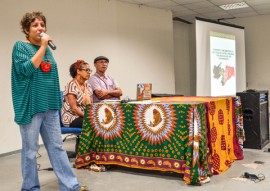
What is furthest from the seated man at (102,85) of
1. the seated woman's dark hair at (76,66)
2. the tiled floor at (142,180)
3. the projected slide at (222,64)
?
the projected slide at (222,64)

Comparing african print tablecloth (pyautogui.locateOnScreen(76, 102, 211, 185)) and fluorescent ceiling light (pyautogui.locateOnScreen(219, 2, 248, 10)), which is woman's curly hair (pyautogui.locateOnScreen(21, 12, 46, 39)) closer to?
african print tablecloth (pyautogui.locateOnScreen(76, 102, 211, 185))

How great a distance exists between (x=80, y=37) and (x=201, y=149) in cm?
318

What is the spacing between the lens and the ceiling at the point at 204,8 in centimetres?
610

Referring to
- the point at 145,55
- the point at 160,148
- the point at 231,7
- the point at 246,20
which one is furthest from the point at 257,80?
the point at 160,148

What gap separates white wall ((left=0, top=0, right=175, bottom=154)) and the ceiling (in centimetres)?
24

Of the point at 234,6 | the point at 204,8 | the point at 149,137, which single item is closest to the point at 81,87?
the point at 149,137

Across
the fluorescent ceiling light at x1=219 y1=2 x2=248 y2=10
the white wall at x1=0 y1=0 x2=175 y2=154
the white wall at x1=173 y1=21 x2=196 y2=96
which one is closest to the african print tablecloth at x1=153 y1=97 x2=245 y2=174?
the white wall at x1=0 y1=0 x2=175 y2=154

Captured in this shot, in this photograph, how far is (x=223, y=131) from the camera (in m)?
3.09

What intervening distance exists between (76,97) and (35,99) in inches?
53.0

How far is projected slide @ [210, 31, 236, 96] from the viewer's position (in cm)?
546

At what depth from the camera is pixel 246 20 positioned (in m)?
7.82

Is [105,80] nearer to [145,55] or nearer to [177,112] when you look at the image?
[177,112]

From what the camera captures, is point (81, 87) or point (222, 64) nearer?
point (81, 87)

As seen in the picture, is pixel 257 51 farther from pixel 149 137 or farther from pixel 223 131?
pixel 149 137
